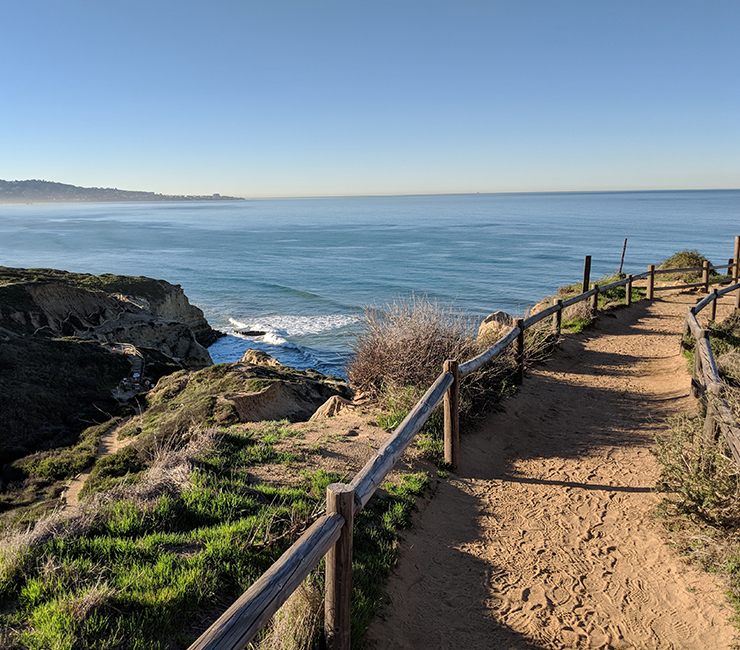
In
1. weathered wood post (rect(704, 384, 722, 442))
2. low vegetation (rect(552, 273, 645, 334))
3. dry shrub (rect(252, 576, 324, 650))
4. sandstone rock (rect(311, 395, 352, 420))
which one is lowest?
sandstone rock (rect(311, 395, 352, 420))

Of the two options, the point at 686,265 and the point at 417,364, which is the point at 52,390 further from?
the point at 686,265

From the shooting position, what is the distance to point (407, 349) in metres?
8.66

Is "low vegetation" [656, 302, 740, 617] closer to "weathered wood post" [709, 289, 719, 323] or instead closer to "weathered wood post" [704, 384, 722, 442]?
"weathered wood post" [704, 384, 722, 442]

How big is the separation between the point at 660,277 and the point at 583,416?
21325 mm

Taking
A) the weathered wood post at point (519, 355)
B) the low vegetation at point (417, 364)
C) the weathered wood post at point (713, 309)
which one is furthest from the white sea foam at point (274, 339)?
the weathered wood post at point (519, 355)

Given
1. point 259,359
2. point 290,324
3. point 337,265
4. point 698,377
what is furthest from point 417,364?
point 337,265

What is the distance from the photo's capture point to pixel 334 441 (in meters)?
7.20

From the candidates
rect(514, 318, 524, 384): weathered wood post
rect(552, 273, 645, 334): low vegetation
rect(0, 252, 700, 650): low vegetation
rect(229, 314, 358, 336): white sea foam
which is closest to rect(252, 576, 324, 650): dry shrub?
rect(0, 252, 700, 650): low vegetation

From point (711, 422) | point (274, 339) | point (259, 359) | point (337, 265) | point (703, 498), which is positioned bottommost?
point (274, 339)

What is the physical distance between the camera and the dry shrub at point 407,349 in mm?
8539

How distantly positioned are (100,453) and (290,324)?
21.4 m

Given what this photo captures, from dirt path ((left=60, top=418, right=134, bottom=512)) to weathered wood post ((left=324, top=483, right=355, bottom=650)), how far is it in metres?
4.79

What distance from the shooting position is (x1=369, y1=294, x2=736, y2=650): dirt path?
397 centimetres

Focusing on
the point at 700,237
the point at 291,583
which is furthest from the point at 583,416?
the point at 700,237
